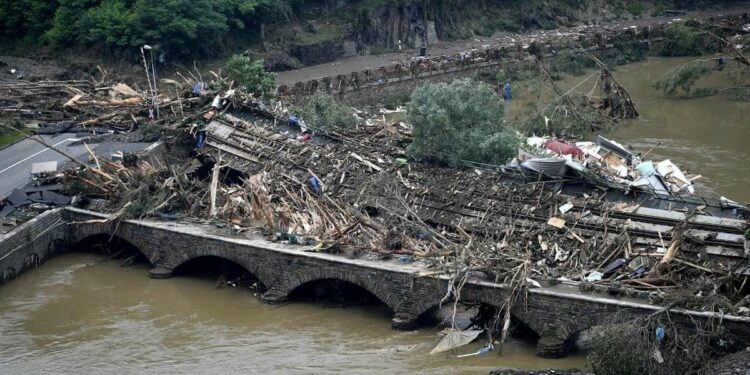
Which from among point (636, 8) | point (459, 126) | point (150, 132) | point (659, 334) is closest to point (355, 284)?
point (459, 126)

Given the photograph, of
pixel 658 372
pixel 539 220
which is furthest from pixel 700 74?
pixel 658 372

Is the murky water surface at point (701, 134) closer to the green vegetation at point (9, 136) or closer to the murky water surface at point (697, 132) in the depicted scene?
the murky water surface at point (697, 132)

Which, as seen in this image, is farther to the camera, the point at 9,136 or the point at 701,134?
the point at 701,134

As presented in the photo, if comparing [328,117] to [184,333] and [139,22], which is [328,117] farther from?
[139,22]

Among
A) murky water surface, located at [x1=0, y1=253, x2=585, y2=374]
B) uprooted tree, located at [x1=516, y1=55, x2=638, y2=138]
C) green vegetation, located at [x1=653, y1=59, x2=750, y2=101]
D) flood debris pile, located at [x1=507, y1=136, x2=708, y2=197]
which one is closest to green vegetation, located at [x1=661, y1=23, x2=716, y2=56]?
green vegetation, located at [x1=653, y1=59, x2=750, y2=101]

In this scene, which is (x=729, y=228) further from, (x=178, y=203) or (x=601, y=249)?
(x=178, y=203)

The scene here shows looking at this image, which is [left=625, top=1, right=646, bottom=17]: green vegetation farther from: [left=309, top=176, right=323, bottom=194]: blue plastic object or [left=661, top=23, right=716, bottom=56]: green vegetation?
[left=309, top=176, right=323, bottom=194]: blue plastic object
